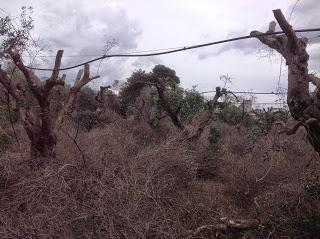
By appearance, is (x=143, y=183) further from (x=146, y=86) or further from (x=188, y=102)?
(x=188, y=102)

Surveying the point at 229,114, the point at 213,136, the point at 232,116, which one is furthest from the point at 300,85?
the point at 229,114

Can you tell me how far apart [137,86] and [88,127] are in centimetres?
364

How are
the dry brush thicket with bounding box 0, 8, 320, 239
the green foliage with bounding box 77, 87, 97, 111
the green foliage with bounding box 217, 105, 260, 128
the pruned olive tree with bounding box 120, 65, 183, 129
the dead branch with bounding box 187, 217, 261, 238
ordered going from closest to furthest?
the dry brush thicket with bounding box 0, 8, 320, 239
the dead branch with bounding box 187, 217, 261, 238
the pruned olive tree with bounding box 120, 65, 183, 129
the green foliage with bounding box 217, 105, 260, 128
the green foliage with bounding box 77, 87, 97, 111

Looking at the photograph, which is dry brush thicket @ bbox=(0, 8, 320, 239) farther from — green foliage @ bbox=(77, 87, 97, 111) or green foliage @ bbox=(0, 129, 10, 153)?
green foliage @ bbox=(77, 87, 97, 111)

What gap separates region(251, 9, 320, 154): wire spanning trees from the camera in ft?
26.0

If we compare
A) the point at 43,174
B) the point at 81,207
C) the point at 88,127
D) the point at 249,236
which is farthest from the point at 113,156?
the point at 88,127

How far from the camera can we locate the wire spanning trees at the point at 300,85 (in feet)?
26.0

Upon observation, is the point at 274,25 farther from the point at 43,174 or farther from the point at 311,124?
the point at 43,174

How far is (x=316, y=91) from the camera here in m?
8.02

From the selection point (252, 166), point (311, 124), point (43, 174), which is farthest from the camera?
point (252, 166)

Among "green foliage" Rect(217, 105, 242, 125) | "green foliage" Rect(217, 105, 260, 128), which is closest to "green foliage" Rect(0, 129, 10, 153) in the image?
"green foliage" Rect(217, 105, 260, 128)

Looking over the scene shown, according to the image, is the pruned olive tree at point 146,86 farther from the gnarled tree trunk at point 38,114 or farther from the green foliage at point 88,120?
the gnarled tree trunk at point 38,114

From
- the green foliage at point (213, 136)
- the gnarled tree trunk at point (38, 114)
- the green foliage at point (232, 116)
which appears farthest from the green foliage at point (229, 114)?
the gnarled tree trunk at point (38, 114)

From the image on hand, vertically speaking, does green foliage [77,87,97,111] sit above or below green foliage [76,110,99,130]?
above
